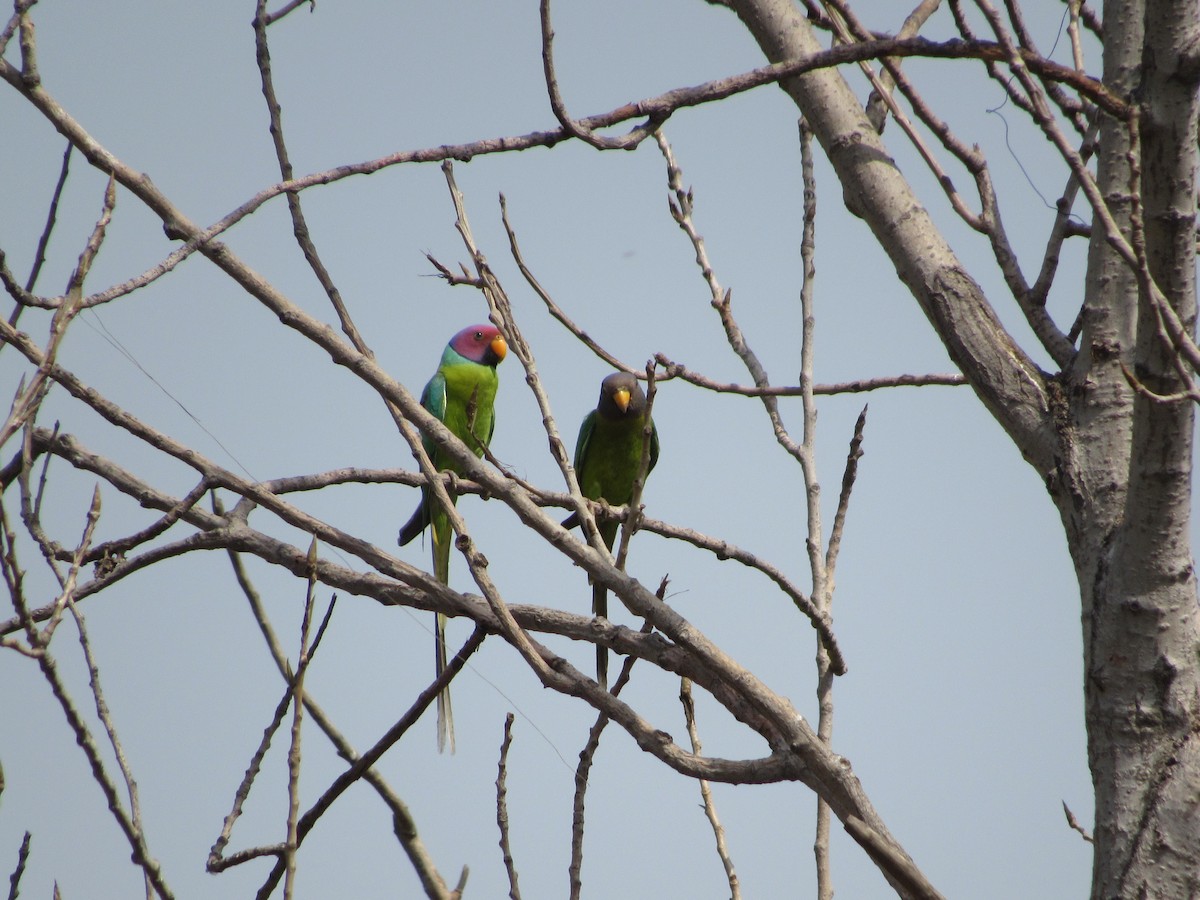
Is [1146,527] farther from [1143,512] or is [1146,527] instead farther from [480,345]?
[480,345]

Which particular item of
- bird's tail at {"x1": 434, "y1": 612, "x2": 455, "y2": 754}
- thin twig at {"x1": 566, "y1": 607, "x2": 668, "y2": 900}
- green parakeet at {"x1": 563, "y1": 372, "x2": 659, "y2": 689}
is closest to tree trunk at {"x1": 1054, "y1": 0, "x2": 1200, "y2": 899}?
thin twig at {"x1": 566, "y1": 607, "x2": 668, "y2": 900}

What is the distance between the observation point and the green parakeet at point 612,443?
6.52m

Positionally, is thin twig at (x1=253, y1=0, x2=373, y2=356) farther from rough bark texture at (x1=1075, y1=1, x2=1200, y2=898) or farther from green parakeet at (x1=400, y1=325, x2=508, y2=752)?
green parakeet at (x1=400, y1=325, x2=508, y2=752)

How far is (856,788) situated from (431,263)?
1.93 m

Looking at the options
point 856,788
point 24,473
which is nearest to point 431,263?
point 24,473

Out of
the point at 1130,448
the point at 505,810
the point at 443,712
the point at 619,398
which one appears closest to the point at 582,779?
the point at 505,810

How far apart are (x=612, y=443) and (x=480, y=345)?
1.69 m

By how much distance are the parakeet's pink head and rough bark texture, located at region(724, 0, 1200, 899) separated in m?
5.71

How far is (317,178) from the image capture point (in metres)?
1.98

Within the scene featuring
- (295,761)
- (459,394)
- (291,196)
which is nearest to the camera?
(295,761)

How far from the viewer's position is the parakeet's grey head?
647 cm

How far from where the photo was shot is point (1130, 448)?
1.85 meters

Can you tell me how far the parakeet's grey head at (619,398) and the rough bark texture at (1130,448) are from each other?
4.25 meters

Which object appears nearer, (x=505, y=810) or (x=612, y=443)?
(x=505, y=810)
